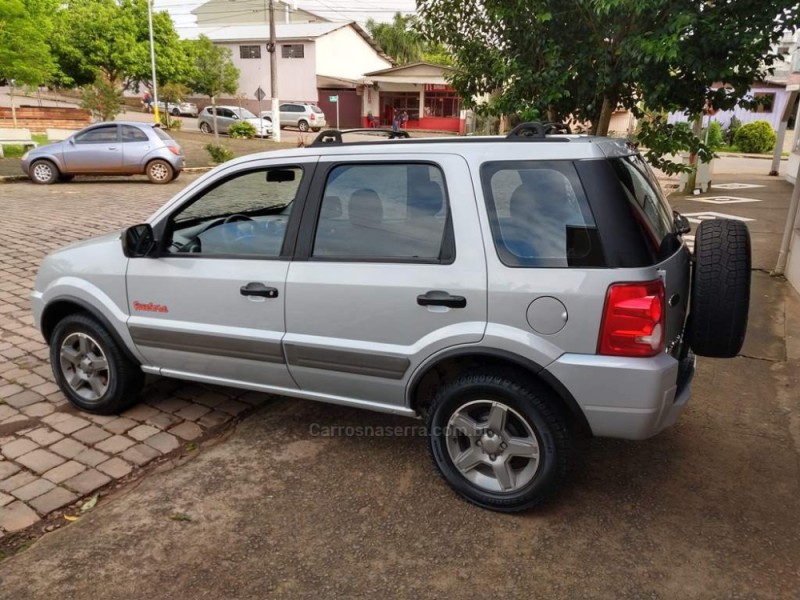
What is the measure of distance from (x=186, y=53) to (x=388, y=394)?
1803 inches

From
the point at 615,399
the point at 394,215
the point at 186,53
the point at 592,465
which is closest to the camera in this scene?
the point at 615,399

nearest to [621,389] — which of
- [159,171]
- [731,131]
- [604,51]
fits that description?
[604,51]

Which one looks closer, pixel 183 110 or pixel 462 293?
pixel 462 293

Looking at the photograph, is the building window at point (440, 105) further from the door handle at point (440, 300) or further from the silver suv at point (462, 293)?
the door handle at point (440, 300)

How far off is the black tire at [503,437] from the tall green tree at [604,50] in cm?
287

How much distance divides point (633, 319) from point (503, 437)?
0.83m

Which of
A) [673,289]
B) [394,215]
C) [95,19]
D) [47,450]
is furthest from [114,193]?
[95,19]

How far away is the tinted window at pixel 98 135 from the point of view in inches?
603

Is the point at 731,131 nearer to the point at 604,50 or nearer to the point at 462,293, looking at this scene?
the point at 604,50

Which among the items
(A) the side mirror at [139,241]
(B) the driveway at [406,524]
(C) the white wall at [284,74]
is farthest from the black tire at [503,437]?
(C) the white wall at [284,74]

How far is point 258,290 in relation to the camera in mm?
3443

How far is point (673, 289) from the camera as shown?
2973 millimetres

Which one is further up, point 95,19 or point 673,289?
point 95,19

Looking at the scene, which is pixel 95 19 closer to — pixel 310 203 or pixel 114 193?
pixel 114 193
